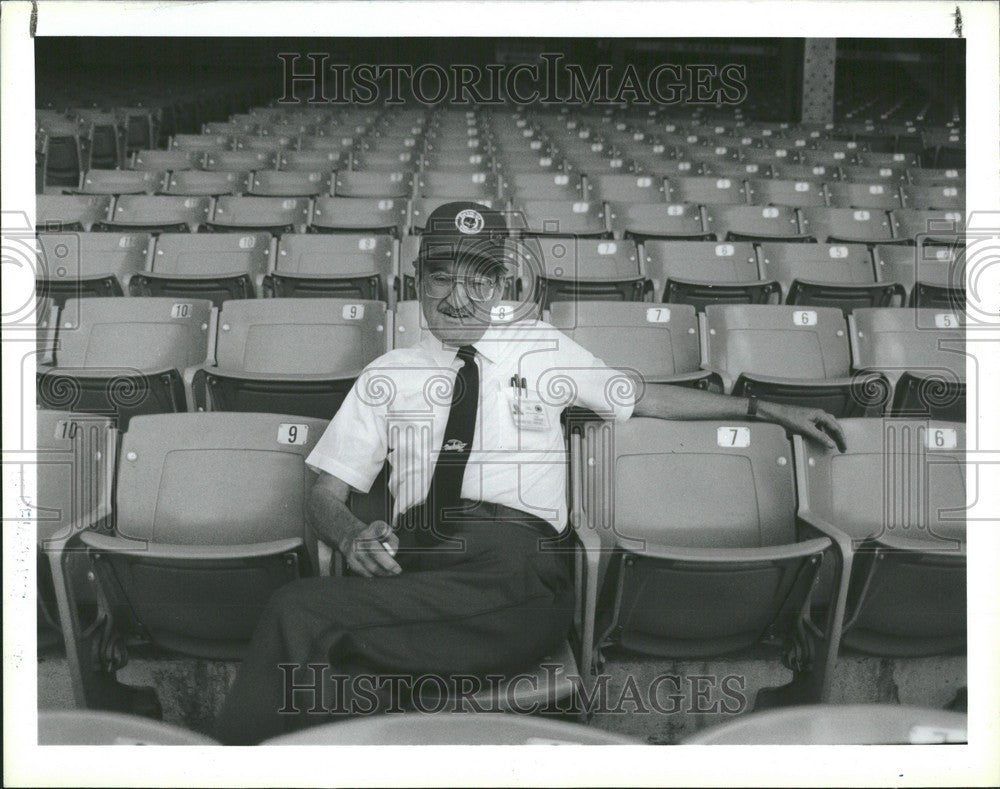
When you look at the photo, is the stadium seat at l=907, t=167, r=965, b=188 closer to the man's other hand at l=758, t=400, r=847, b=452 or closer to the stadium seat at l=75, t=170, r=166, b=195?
the man's other hand at l=758, t=400, r=847, b=452

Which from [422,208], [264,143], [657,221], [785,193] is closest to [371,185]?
[422,208]

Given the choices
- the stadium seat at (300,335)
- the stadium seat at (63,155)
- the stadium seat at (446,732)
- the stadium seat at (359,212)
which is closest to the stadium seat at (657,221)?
the stadium seat at (359,212)

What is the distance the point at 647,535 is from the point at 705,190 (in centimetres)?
436

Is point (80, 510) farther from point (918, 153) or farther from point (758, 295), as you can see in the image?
point (918, 153)

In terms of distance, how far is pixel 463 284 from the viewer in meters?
2.10

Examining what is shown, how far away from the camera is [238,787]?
146 centimetres

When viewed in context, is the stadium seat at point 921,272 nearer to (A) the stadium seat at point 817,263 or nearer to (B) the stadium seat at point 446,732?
(A) the stadium seat at point 817,263

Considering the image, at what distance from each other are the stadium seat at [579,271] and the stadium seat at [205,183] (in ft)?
8.50

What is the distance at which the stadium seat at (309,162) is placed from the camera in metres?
6.77

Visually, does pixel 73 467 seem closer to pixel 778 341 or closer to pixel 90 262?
pixel 90 262

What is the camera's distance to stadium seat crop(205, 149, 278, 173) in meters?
6.86

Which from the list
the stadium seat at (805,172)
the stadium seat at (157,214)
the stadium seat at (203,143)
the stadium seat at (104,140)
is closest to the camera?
the stadium seat at (157,214)

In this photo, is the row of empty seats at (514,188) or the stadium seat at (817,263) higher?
the row of empty seats at (514,188)

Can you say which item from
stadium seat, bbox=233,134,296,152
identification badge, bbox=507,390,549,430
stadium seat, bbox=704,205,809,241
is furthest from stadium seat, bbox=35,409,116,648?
stadium seat, bbox=233,134,296,152
